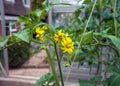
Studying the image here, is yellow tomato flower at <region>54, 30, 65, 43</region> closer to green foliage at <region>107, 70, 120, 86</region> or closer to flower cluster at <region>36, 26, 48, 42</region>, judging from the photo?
flower cluster at <region>36, 26, 48, 42</region>

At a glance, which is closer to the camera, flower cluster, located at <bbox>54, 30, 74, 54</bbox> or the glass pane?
flower cluster, located at <bbox>54, 30, 74, 54</bbox>

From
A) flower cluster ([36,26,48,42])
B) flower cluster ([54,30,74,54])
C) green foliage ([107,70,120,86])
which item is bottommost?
green foliage ([107,70,120,86])

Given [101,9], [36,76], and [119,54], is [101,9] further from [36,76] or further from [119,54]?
[36,76]

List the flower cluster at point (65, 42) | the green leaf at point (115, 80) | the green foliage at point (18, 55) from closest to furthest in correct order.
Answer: the flower cluster at point (65, 42)
the green leaf at point (115, 80)
the green foliage at point (18, 55)

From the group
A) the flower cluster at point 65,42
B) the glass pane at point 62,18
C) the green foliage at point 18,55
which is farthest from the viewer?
the green foliage at point 18,55

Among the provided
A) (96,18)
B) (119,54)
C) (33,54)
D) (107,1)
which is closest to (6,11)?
(33,54)

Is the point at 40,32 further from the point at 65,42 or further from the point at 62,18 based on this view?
the point at 62,18

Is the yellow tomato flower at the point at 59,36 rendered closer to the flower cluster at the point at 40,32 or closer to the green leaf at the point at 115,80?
the flower cluster at the point at 40,32

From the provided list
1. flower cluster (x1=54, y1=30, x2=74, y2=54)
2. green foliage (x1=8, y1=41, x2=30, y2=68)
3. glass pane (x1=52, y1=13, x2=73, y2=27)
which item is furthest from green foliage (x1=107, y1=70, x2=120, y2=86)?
green foliage (x1=8, y1=41, x2=30, y2=68)

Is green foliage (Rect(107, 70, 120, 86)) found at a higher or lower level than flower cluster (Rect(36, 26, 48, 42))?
lower

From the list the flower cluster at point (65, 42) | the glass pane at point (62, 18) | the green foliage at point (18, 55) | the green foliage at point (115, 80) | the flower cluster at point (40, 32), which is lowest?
the green foliage at point (18, 55)

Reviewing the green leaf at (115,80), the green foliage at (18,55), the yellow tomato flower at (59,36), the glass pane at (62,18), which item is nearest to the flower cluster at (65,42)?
the yellow tomato flower at (59,36)

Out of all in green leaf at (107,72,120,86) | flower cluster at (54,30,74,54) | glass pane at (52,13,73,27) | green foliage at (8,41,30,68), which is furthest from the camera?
green foliage at (8,41,30,68)
